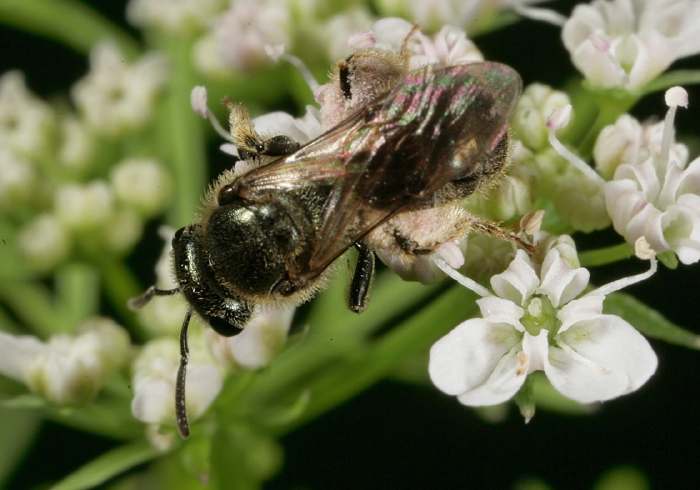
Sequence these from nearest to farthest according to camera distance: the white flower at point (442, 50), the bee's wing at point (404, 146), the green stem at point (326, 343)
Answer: the bee's wing at point (404, 146)
the white flower at point (442, 50)
the green stem at point (326, 343)

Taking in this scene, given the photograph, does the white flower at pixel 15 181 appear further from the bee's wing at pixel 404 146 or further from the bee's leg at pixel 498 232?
the bee's leg at pixel 498 232

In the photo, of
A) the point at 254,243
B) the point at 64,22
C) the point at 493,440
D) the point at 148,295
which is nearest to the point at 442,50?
the point at 254,243

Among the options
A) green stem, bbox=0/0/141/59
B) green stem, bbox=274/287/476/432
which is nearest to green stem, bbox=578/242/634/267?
green stem, bbox=274/287/476/432

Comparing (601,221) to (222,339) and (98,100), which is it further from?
(98,100)

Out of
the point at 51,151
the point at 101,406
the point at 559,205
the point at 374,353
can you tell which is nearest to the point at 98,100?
the point at 51,151

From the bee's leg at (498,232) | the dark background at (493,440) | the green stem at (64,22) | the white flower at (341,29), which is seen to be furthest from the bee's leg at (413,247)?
the green stem at (64,22)

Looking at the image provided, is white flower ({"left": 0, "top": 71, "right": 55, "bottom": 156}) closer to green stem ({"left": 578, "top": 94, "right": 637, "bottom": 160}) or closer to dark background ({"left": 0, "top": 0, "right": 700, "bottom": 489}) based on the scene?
dark background ({"left": 0, "top": 0, "right": 700, "bottom": 489})

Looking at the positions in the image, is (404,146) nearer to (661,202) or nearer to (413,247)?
(413,247)
